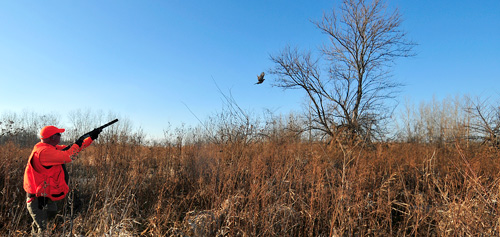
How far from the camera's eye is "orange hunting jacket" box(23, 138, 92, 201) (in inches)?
112

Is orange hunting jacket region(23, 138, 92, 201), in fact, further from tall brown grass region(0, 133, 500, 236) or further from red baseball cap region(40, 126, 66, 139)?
tall brown grass region(0, 133, 500, 236)

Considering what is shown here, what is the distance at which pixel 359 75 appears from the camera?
13266mm

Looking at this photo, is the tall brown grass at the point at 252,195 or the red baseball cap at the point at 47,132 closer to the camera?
the tall brown grass at the point at 252,195

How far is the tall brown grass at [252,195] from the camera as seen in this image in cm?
284

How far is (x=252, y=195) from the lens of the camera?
10.5ft

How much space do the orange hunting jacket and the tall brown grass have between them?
0.27 m

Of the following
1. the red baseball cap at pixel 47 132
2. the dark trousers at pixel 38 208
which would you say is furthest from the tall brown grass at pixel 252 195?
the red baseball cap at pixel 47 132

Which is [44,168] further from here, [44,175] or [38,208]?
[38,208]

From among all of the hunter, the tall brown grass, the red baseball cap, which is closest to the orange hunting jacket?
the hunter

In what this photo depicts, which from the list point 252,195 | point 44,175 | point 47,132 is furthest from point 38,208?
point 252,195

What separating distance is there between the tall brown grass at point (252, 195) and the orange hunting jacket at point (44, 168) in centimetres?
27

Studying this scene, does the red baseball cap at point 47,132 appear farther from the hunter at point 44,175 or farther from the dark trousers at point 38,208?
the dark trousers at point 38,208

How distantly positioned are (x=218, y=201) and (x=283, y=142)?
12.7 feet

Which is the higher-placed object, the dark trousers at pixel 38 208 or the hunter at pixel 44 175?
the hunter at pixel 44 175
